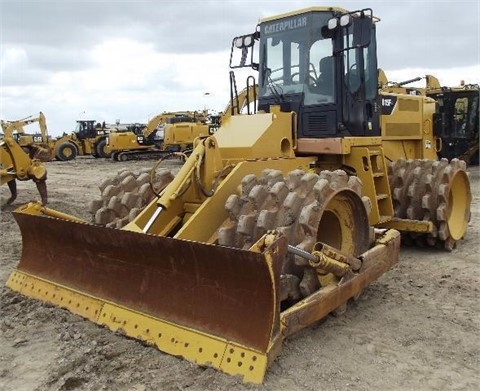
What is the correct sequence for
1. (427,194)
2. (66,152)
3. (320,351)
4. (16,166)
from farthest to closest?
(66,152) → (16,166) → (427,194) → (320,351)

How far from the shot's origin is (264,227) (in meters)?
3.72

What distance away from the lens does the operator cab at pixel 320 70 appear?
532 centimetres

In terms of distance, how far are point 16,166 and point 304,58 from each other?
7009 millimetres

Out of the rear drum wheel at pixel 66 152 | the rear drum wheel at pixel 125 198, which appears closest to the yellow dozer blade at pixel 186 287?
the rear drum wheel at pixel 125 198

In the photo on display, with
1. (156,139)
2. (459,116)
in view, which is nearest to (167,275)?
(459,116)

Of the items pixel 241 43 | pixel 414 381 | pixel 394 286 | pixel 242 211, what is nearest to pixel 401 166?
pixel 394 286

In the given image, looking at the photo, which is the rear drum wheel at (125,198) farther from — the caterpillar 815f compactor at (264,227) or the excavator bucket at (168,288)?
the excavator bucket at (168,288)

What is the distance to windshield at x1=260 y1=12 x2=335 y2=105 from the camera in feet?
17.5

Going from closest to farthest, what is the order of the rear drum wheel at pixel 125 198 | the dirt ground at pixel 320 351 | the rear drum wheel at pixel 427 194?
1. the dirt ground at pixel 320 351
2. the rear drum wheel at pixel 125 198
3. the rear drum wheel at pixel 427 194

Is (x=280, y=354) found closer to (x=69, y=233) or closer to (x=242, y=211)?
(x=242, y=211)

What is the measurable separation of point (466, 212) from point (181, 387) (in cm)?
502

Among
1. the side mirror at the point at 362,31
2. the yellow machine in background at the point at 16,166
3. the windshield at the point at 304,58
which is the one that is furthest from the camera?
the yellow machine in background at the point at 16,166

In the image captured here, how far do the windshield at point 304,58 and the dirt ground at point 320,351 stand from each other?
212cm

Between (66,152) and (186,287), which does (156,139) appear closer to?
(66,152)
